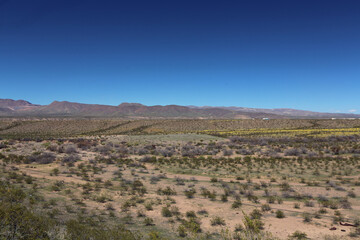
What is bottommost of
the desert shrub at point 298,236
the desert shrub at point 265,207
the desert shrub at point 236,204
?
the desert shrub at point 236,204

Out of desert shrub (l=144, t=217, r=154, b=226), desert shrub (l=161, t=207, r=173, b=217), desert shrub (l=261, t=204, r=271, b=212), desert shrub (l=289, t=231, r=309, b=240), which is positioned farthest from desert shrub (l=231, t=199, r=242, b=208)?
desert shrub (l=144, t=217, r=154, b=226)

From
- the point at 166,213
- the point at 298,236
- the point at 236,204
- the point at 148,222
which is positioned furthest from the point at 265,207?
the point at 148,222

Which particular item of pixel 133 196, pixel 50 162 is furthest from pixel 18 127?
pixel 133 196

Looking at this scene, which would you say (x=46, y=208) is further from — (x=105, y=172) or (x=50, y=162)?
(x=50, y=162)

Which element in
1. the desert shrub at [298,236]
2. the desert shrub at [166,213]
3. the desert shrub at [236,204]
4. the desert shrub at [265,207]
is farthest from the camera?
the desert shrub at [236,204]

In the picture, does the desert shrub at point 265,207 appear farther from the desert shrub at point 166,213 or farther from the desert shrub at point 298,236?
the desert shrub at point 166,213

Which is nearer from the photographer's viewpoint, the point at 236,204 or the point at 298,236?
the point at 298,236

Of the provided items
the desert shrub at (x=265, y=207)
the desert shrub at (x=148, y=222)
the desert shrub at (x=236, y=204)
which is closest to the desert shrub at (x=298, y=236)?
the desert shrub at (x=265, y=207)

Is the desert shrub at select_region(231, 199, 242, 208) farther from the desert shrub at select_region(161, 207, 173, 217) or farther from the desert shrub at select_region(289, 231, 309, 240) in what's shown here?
the desert shrub at select_region(161, 207, 173, 217)

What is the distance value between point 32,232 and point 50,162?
1640 cm

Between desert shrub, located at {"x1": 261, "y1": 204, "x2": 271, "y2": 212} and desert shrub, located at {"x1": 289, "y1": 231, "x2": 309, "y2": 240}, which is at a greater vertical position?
desert shrub, located at {"x1": 289, "y1": 231, "x2": 309, "y2": 240}

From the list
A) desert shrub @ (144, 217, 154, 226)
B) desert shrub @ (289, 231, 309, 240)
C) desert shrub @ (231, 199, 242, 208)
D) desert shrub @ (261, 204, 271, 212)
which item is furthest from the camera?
desert shrub @ (231, 199, 242, 208)

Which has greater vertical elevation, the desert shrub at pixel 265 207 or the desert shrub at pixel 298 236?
the desert shrub at pixel 298 236

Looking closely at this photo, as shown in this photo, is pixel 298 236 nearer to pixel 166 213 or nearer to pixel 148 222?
pixel 166 213
